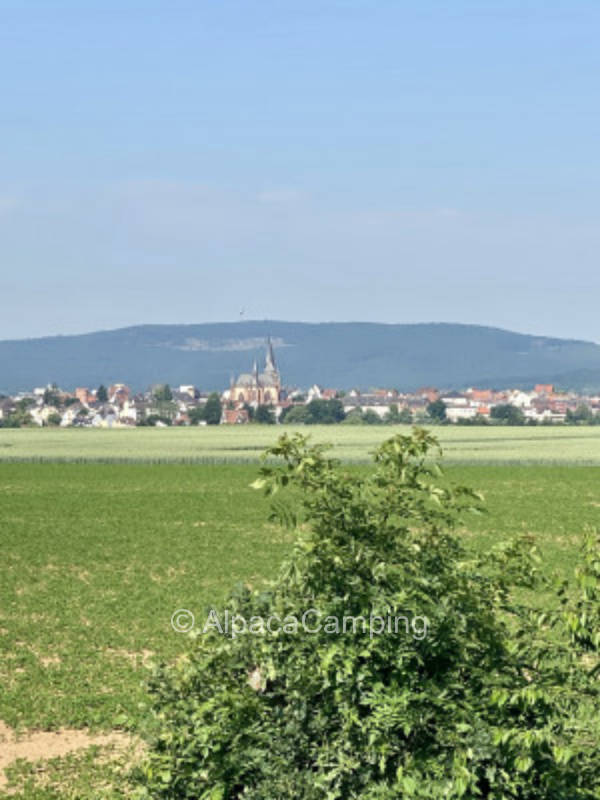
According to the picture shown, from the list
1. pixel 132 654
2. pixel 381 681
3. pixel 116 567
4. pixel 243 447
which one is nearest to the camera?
pixel 381 681

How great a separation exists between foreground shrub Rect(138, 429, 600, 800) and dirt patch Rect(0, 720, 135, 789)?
220 inches

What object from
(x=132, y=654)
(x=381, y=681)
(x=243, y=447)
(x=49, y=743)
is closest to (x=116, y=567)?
(x=132, y=654)

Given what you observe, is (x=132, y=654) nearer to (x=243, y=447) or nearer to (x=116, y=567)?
(x=116, y=567)

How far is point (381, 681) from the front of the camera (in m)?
9.95

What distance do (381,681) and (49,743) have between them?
7.79 m

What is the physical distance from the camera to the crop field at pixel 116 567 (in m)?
16.6

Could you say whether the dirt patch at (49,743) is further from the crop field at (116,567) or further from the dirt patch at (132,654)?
the dirt patch at (132,654)

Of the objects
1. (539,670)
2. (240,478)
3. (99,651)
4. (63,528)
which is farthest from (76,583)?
(240,478)

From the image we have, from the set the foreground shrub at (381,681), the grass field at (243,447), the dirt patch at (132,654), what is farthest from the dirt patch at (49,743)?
the grass field at (243,447)

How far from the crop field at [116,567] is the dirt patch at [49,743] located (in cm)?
5

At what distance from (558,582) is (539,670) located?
28.3 inches

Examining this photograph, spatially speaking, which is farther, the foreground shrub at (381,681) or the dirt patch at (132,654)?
the dirt patch at (132,654)

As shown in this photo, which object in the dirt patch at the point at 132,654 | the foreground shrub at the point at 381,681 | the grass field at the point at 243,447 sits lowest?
the dirt patch at the point at 132,654

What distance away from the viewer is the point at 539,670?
1059cm
